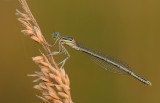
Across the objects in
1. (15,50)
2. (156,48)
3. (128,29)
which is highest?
(15,50)

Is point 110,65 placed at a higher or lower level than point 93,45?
lower

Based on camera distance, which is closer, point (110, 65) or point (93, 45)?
point (110, 65)

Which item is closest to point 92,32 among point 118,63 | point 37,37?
point 118,63

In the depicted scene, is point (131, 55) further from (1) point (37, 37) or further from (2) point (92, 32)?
(1) point (37, 37)

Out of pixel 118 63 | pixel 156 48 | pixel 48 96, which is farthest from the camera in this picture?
pixel 156 48

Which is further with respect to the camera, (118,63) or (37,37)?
(118,63)

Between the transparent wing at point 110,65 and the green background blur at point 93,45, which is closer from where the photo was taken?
the transparent wing at point 110,65

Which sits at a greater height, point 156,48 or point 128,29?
point 128,29

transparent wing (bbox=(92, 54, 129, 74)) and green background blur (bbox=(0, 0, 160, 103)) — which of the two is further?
green background blur (bbox=(0, 0, 160, 103))
